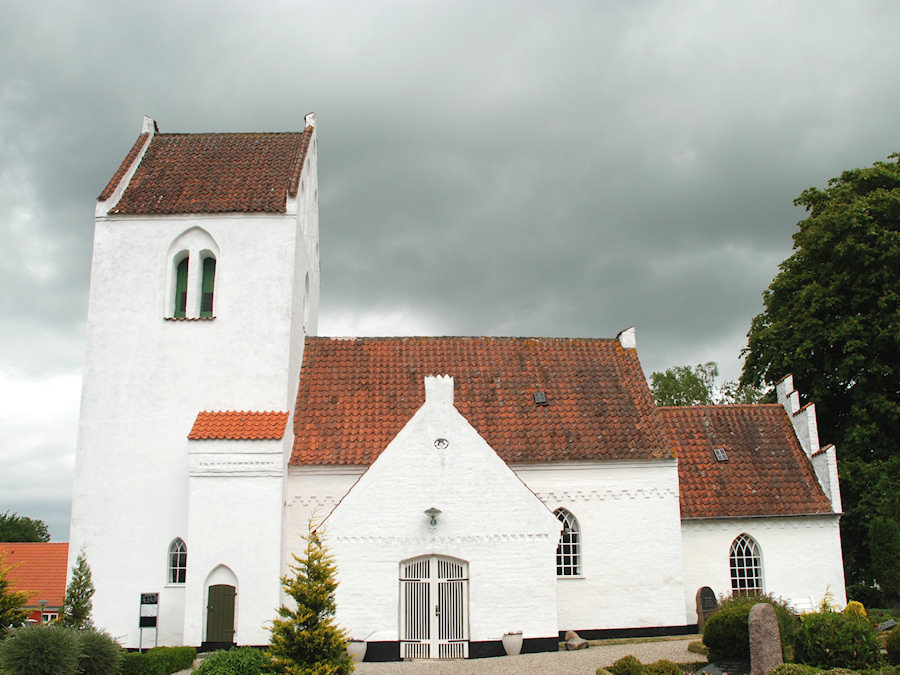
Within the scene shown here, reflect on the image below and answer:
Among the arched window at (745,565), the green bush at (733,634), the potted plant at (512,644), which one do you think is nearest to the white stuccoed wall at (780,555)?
the arched window at (745,565)

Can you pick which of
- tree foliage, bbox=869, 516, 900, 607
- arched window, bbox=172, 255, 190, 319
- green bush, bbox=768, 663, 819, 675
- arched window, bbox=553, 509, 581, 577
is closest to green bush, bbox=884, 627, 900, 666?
green bush, bbox=768, 663, 819, 675

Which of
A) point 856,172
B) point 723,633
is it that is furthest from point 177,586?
point 856,172

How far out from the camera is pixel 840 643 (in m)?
12.6

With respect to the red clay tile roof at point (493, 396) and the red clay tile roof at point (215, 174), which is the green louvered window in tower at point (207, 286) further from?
the red clay tile roof at point (493, 396)

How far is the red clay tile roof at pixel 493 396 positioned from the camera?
19703mm

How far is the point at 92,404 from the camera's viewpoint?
19.4m

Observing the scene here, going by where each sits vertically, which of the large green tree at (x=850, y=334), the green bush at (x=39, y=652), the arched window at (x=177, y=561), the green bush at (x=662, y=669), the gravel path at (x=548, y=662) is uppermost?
the large green tree at (x=850, y=334)

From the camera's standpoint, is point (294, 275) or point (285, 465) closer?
point (285, 465)

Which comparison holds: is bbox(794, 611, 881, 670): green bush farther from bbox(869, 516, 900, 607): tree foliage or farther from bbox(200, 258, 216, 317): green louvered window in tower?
bbox(200, 258, 216, 317): green louvered window in tower

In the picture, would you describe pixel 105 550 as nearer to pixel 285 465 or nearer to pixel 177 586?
pixel 177 586

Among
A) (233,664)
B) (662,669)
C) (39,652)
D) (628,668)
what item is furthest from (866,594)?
(39,652)

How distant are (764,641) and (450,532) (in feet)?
22.3

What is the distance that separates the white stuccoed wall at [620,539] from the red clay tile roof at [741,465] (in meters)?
1.42

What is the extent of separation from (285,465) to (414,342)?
6057 mm
